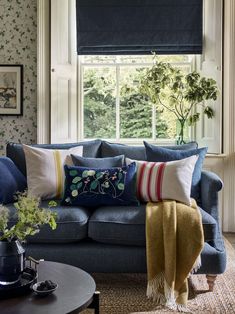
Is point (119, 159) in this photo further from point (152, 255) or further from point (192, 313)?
point (192, 313)

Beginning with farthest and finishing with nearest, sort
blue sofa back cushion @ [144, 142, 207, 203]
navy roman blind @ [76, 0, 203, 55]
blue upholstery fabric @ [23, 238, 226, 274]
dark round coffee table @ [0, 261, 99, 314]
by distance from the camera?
1. navy roman blind @ [76, 0, 203, 55]
2. blue sofa back cushion @ [144, 142, 207, 203]
3. blue upholstery fabric @ [23, 238, 226, 274]
4. dark round coffee table @ [0, 261, 99, 314]

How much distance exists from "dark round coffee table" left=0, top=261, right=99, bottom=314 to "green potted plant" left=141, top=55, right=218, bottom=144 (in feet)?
8.21

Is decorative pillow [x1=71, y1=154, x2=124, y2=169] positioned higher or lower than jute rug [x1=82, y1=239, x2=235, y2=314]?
higher

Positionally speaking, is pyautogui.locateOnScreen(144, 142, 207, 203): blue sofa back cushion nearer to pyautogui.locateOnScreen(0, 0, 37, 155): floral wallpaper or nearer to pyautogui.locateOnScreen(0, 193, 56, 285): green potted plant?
Answer: pyautogui.locateOnScreen(0, 193, 56, 285): green potted plant

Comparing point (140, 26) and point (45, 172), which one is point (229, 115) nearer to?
point (140, 26)

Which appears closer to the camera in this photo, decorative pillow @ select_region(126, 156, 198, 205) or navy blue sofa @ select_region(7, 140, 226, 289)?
navy blue sofa @ select_region(7, 140, 226, 289)

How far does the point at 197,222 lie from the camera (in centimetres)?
247

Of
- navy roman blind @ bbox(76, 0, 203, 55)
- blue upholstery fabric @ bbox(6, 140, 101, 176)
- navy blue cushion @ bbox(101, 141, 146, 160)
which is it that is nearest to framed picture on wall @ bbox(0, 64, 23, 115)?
navy roman blind @ bbox(76, 0, 203, 55)

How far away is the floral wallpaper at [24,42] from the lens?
4.42 meters

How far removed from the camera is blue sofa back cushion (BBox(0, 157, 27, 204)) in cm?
297

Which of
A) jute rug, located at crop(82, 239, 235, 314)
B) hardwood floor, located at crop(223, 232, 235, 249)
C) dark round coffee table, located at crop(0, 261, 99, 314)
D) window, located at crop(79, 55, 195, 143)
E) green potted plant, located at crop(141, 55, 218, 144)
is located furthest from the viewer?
window, located at crop(79, 55, 195, 143)

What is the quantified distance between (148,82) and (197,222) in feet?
6.62

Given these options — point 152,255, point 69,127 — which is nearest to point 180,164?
point 152,255

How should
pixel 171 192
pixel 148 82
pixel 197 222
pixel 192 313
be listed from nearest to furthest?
pixel 192 313 → pixel 197 222 → pixel 171 192 → pixel 148 82
